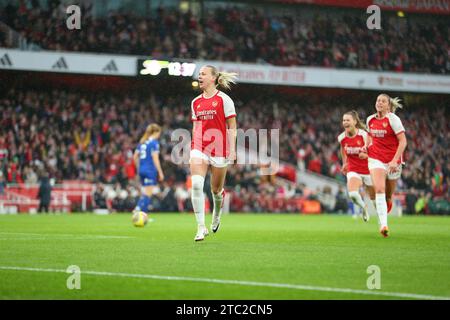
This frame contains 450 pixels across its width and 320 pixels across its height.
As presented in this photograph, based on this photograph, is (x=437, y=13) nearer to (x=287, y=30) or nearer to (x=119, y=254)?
(x=287, y=30)

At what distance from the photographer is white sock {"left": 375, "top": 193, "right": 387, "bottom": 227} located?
14.8 m

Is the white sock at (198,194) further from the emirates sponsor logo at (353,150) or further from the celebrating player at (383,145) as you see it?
the emirates sponsor logo at (353,150)

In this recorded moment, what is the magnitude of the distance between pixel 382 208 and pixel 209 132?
13.1ft

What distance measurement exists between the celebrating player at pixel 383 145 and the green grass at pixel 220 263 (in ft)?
2.39

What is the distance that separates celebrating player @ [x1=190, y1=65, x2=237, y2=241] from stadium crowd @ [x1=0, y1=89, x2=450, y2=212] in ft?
65.4

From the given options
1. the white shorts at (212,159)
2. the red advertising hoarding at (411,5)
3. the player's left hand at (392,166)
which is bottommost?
the player's left hand at (392,166)

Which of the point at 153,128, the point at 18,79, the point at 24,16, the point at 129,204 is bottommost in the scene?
the point at 129,204

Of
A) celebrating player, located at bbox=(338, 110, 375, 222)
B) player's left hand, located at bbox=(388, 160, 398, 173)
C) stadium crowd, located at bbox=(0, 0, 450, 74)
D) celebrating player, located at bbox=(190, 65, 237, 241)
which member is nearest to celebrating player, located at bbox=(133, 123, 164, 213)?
celebrating player, located at bbox=(338, 110, 375, 222)

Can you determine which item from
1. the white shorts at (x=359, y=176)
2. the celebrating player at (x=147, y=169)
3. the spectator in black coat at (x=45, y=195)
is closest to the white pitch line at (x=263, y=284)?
the white shorts at (x=359, y=176)

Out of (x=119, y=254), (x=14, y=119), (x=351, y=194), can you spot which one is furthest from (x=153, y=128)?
(x=14, y=119)

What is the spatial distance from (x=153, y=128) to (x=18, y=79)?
20.2 m

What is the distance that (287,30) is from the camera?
44.4 meters

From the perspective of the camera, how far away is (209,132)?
41.4ft

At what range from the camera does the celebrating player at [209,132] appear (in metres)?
12.6
